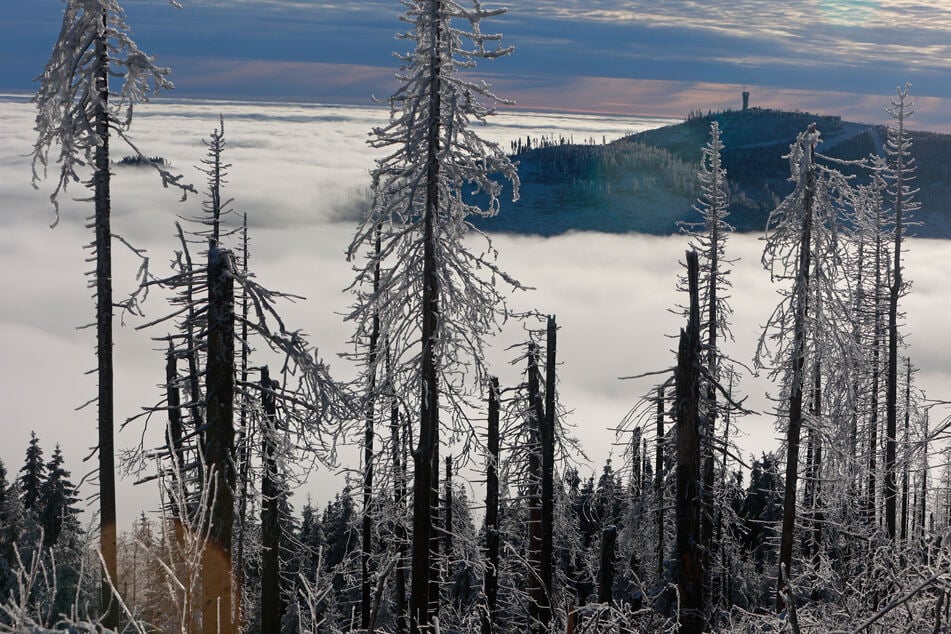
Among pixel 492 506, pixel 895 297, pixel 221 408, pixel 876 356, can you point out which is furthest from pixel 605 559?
pixel 876 356

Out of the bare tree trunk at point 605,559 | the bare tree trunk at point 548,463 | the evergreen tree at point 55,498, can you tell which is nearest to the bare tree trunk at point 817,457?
the bare tree trunk at point 605,559

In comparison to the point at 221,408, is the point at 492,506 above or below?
below

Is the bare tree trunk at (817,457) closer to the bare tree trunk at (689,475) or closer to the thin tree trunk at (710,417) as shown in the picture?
the thin tree trunk at (710,417)

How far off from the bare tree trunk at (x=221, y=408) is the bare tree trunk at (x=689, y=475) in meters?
7.82

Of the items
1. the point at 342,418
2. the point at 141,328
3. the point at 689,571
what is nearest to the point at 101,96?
the point at 141,328

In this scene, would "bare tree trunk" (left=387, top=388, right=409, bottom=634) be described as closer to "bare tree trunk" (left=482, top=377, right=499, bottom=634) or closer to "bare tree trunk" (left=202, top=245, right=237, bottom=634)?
"bare tree trunk" (left=482, top=377, right=499, bottom=634)

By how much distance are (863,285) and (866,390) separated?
5.23m

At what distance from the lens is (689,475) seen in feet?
46.4

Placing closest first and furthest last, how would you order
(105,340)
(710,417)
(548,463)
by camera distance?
(105,340), (710,417), (548,463)

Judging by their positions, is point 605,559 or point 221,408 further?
point 605,559

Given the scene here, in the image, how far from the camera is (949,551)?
7844 millimetres

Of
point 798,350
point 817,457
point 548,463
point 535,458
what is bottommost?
point 817,457

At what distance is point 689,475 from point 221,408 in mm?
8488

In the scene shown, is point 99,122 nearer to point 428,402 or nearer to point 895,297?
point 428,402
